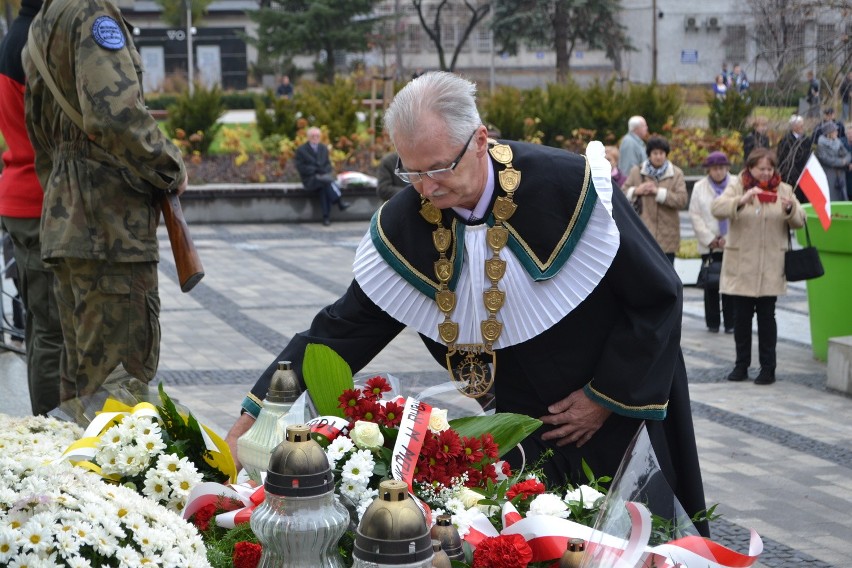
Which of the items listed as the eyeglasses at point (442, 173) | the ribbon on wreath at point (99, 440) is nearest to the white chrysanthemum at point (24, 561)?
the ribbon on wreath at point (99, 440)

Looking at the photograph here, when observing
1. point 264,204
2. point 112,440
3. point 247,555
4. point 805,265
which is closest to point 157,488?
point 112,440

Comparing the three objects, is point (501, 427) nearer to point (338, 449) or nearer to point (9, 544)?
point (338, 449)

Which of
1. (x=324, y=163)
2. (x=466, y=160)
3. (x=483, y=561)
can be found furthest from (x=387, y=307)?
(x=324, y=163)

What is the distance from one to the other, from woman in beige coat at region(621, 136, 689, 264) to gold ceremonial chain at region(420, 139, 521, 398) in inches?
303

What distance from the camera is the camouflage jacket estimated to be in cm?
418

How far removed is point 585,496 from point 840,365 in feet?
19.7

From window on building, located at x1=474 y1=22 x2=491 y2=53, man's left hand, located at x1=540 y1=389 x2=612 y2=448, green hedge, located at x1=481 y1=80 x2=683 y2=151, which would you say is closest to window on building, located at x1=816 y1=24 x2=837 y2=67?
man's left hand, located at x1=540 y1=389 x2=612 y2=448

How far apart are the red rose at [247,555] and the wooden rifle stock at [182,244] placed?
2454mm

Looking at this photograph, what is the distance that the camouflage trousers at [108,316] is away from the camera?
4402 millimetres

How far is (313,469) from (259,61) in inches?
2099

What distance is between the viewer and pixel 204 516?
238 cm

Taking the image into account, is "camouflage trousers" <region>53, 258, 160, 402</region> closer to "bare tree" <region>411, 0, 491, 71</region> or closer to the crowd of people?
the crowd of people

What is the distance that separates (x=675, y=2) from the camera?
172 ft

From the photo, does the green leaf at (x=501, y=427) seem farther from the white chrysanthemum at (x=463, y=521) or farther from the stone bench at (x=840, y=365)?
the stone bench at (x=840, y=365)
